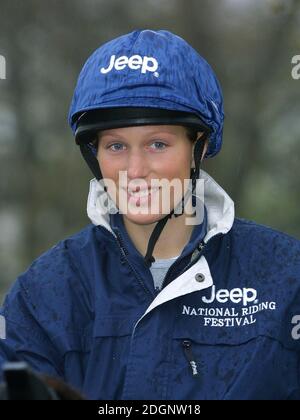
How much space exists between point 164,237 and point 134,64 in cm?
72

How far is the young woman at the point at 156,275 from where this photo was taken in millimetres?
3070

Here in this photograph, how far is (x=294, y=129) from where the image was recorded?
7500mm

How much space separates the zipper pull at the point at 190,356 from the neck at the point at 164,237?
0.46 metres

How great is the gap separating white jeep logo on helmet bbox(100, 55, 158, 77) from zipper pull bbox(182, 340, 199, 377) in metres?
1.03

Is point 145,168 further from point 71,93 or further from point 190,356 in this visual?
point 71,93

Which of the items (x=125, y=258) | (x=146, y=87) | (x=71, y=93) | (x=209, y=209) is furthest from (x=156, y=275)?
(x=71, y=93)

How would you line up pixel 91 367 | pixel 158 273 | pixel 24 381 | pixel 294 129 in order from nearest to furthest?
1. pixel 24 381
2. pixel 91 367
3. pixel 158 273
4. pixel 294 129

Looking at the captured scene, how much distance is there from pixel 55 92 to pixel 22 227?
4.94ft

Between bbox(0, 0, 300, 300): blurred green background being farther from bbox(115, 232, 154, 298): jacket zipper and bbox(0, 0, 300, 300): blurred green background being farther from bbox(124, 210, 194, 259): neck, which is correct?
bbox(115, 232, 154, 298): jacket zipper

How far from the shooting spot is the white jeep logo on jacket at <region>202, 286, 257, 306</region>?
126 inches

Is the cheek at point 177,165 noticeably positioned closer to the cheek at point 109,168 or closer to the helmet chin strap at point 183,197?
the helmet chin strap at point 183,197

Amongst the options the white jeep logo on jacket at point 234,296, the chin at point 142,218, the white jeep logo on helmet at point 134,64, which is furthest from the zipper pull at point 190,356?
the white jeep logo on helmet at point 134,64
